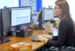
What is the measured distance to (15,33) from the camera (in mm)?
2051

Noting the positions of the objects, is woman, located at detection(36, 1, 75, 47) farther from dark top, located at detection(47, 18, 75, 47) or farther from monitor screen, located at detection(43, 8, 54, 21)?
monitor screen, located at detection(43, 8, 54, 21)

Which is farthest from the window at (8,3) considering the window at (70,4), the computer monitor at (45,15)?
the computer monitor at (45,15)

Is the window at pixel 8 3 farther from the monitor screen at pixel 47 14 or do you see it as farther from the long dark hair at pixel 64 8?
the long dark hair at pixel 64 8

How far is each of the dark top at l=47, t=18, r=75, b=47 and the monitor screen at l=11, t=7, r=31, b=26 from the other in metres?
0.76

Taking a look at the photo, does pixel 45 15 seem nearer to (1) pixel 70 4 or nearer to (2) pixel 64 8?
(1) pixel 70 4

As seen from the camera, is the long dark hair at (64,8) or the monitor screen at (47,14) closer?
the long dark hair at (64,8)

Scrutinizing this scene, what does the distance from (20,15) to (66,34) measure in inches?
38.2

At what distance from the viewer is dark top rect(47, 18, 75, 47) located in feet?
5.29

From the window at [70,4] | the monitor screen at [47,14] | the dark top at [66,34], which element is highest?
the window at [70,4]

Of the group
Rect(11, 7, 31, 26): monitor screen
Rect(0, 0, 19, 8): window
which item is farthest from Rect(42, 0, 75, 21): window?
Rect(11, 7, 31, 26): monitor screen

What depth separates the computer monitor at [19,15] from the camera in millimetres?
2078

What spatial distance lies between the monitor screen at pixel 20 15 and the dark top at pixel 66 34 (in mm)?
759

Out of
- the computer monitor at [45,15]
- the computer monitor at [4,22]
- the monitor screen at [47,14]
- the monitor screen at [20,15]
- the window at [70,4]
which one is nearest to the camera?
the computer monitor at [4,22]

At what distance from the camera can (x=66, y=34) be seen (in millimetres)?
1648
